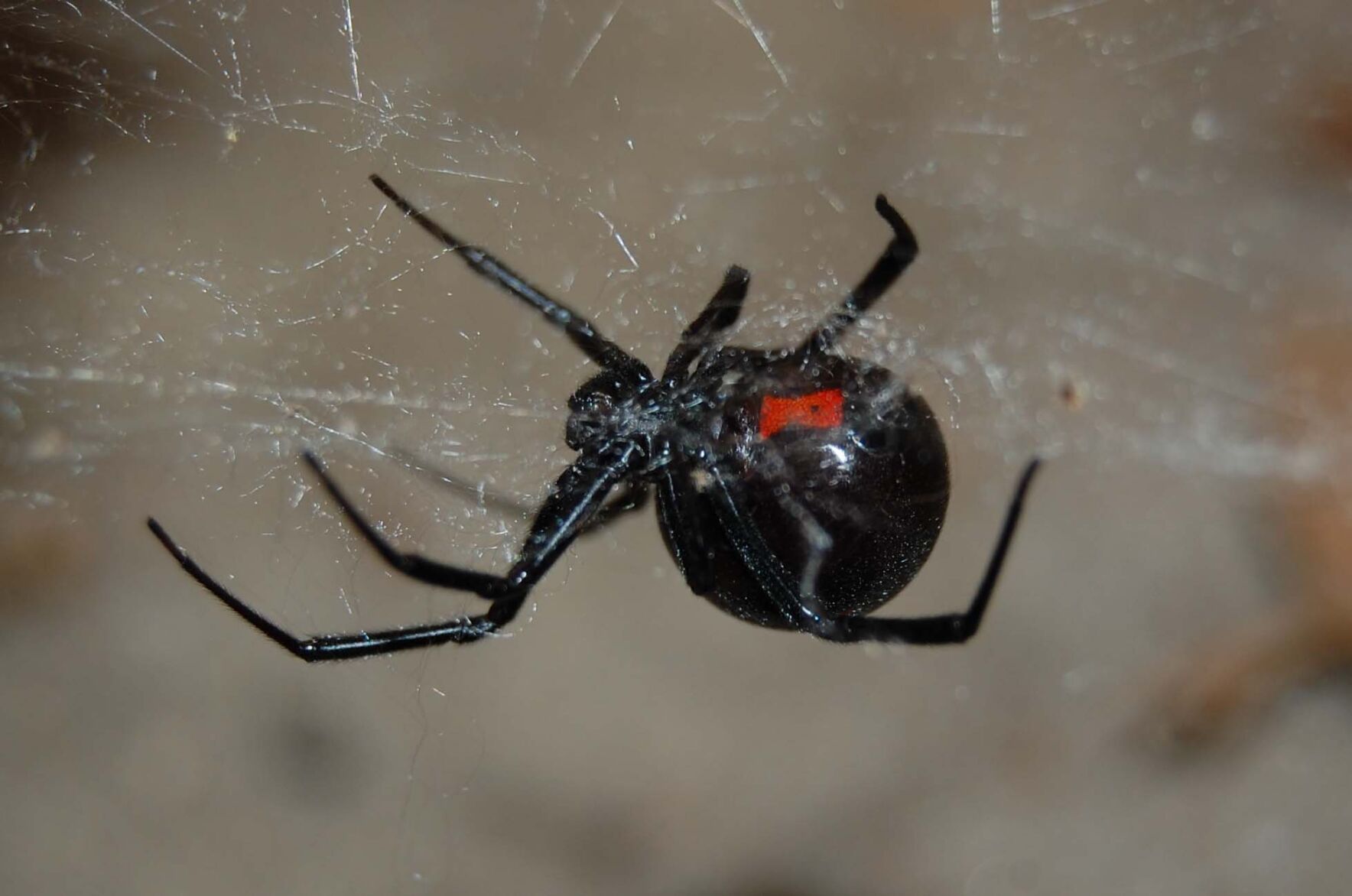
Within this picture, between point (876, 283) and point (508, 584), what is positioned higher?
point (876, 283)

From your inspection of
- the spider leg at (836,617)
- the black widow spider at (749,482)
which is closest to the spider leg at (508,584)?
the black widow spider at (749,482)

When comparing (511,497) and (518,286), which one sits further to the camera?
(511,497)

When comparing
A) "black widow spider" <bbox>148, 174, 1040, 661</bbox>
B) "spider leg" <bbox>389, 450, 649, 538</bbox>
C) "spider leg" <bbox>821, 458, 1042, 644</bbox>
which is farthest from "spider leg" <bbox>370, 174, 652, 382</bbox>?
"spider leg" <bbox>821, 458, 1042, 644</bbox>

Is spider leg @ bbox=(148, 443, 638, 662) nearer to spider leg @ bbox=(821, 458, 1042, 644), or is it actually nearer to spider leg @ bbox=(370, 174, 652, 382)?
spider leg @ bbox=(370, 174, 652, 382)

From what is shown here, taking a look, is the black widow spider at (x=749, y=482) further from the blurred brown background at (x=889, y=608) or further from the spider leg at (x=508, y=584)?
the blurred brown background at (x=889, y=608)

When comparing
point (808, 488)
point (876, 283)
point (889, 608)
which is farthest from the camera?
point (889, 608)

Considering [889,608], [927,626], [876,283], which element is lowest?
[889,608]

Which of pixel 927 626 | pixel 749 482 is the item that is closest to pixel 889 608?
pixel 927 626

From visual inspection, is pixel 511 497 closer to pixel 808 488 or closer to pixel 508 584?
pixel 508 584
